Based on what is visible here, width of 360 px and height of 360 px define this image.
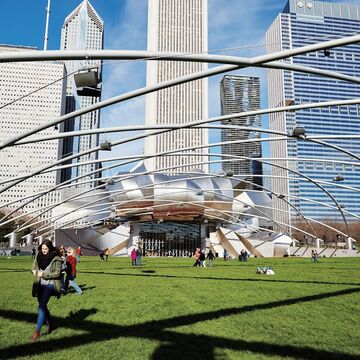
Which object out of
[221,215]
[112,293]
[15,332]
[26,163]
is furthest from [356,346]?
[26,163]

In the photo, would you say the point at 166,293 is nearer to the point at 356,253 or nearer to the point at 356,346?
the point at 356,346

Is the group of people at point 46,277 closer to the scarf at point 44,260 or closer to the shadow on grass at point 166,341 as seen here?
the scarf at point 44,260

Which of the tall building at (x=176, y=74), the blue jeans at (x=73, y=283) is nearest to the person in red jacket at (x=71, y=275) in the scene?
the blue jeans at (x=73, y=283)

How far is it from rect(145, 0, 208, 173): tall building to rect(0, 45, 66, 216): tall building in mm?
47317

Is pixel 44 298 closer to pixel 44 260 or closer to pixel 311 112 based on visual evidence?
pixel 44 260

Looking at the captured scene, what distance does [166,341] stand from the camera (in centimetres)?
604

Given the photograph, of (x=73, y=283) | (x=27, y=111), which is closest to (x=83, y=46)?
(x=73, y=283)

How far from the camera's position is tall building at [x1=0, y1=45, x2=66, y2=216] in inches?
1746

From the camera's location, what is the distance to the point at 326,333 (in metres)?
6.48

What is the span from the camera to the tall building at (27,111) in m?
44.3

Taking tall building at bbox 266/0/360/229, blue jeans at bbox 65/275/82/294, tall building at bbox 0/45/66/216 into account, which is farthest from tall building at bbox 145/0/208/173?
blue jeans at bbox 65/275/82/294

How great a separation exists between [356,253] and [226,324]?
2061 inches

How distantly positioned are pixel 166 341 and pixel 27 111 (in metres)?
68.9

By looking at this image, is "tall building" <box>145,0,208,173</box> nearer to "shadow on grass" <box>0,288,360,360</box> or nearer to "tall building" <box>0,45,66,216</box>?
"tall building" <box>0,45,66,216</box>
